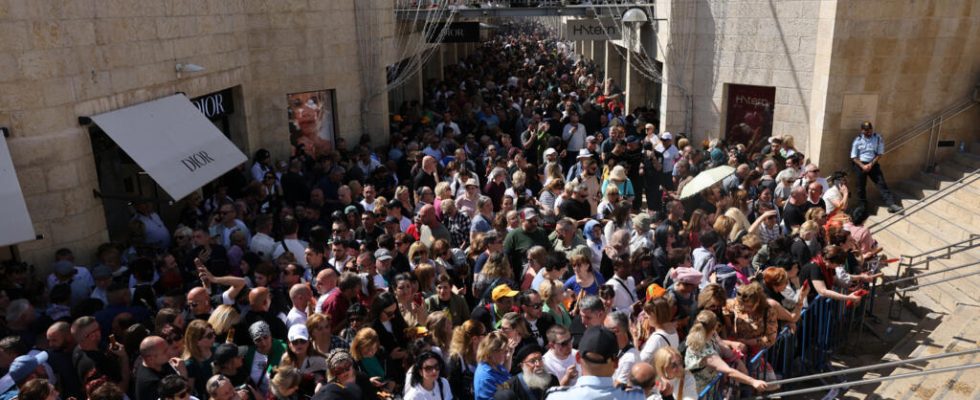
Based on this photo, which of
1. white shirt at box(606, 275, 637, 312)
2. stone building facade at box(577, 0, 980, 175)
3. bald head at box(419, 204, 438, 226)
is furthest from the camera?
stone building facade at box(577, 0, 980, 175)

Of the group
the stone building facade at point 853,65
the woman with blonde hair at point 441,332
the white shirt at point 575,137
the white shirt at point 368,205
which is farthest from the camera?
the white shirt at point 575,137

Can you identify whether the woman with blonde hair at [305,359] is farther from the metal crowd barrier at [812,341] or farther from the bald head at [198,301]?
the metal crowd barrier at [812,341]

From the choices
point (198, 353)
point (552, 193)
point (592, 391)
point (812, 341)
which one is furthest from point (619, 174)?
point (198, 353)

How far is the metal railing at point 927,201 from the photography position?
1180 centimetres

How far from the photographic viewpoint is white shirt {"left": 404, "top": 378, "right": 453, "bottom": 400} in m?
5.11

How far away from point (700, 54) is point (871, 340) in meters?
7.82

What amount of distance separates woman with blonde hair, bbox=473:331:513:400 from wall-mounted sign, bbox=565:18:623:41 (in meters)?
12.2

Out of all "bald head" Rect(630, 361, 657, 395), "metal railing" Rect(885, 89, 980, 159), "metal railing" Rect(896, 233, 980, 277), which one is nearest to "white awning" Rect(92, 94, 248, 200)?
"bald head" Rect(630, 361, 657, 395)

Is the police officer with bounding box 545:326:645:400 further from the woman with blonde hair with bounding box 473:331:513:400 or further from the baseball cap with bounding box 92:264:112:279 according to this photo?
the baseball cap with bounding box 92:264:112:279

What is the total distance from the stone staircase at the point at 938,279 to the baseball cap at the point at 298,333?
5273 millimetres

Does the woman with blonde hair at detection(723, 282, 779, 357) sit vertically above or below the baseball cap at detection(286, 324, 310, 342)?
below

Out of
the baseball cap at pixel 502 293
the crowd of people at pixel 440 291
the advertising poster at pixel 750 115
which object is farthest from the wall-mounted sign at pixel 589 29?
the baseball cap at pixel 502 293

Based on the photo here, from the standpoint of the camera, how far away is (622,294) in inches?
269

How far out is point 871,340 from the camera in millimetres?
8789
